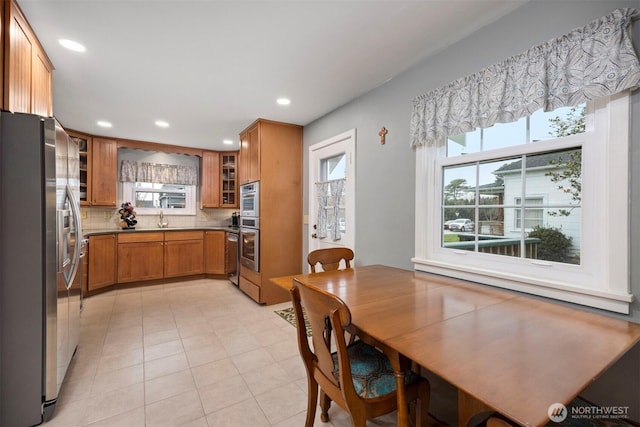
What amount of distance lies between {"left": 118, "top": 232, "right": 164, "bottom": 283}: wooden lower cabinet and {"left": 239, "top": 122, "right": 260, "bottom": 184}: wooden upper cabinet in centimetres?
184

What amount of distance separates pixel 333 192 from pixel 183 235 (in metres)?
2.93

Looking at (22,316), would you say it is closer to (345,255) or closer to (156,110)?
(345,255)

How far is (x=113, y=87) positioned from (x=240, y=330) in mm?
2652

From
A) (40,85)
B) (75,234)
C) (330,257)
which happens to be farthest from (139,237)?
(330,257)

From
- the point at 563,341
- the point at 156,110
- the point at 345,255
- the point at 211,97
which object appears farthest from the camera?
the point at 156,110

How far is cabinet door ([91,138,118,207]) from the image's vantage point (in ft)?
14.0

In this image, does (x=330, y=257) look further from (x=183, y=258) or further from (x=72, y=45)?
(x=183, y=258)

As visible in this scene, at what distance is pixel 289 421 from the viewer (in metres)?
1.59

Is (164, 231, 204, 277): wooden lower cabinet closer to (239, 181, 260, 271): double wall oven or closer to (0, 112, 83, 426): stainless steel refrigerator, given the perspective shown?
(239, 181, 260, 271): double wall oven

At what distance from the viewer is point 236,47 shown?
200 cm

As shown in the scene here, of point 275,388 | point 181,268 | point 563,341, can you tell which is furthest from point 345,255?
point 181,268

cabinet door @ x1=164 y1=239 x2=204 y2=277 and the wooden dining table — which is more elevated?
the wooden dining table

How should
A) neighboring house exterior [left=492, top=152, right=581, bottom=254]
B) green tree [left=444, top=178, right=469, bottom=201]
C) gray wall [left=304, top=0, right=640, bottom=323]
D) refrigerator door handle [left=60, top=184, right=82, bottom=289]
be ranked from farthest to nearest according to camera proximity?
green tree [left=444, top=178, right=469, bottom=201], refrigerator door handle [left=60, top=184, right=82, bottom=289], neighboring house exterior [left=492, top=152, right=581, bottom=254], gray wall [left=304, top=0, right=640, bottom=323]

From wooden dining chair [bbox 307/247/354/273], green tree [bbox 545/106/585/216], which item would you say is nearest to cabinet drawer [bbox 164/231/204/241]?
wooden dining chair [bbox 307/247/354/273]
